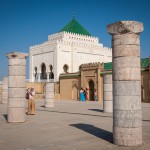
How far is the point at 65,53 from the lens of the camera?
118ft

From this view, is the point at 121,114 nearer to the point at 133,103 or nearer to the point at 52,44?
the point at 133,103

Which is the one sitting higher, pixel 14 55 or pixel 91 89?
pixel 14 55

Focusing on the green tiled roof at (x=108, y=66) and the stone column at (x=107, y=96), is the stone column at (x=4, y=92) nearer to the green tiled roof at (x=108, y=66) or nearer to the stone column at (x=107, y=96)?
the green tiled roof at (x=108, y=66)

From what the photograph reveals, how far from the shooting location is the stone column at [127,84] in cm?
555

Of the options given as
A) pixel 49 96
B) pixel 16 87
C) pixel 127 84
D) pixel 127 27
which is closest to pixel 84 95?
pixel 49 96

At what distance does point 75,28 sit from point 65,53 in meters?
7.52

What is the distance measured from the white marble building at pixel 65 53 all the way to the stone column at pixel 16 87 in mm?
24137

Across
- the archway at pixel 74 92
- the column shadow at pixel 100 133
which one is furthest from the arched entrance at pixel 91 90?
the column shadow at pixel 100 133

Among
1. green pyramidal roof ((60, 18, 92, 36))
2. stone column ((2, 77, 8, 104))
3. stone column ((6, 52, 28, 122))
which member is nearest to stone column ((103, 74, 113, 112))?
stone column ((6, 52, 28, 122))

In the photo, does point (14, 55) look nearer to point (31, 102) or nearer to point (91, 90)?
point (31, 102)

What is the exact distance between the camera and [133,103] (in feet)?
18.5

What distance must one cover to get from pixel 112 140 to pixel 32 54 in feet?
113

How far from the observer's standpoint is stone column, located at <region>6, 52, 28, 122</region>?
9242mm

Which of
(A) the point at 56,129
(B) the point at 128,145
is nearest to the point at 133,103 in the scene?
(B) the point at 128,145
